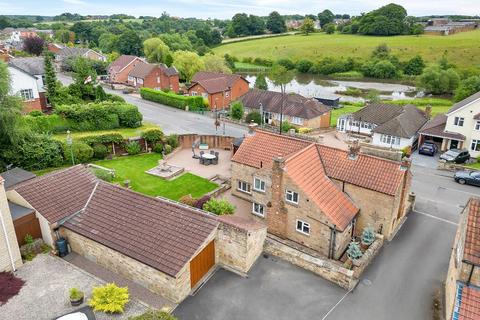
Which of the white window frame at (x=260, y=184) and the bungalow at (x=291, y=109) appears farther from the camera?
the bungalow at (x=291, y=109)

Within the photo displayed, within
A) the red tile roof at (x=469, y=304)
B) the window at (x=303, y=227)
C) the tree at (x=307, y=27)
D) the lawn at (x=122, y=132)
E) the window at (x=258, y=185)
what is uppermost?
the tree at (x=307, y=27)

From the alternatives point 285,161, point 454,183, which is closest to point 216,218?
point 285,161

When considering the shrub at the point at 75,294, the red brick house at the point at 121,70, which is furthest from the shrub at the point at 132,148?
the red brick house at the point at 121,70

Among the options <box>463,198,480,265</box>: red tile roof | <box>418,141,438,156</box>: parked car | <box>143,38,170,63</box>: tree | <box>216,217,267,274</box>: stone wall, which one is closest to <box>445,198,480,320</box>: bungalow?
<box>463,198,480,265</box>: red tile roof

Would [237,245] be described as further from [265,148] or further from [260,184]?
[265,148]

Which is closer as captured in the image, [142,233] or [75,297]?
[75,297]

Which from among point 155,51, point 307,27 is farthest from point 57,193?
point 307,27

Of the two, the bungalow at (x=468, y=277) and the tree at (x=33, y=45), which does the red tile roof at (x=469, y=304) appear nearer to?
the bungalow at (x=468, y=277)
